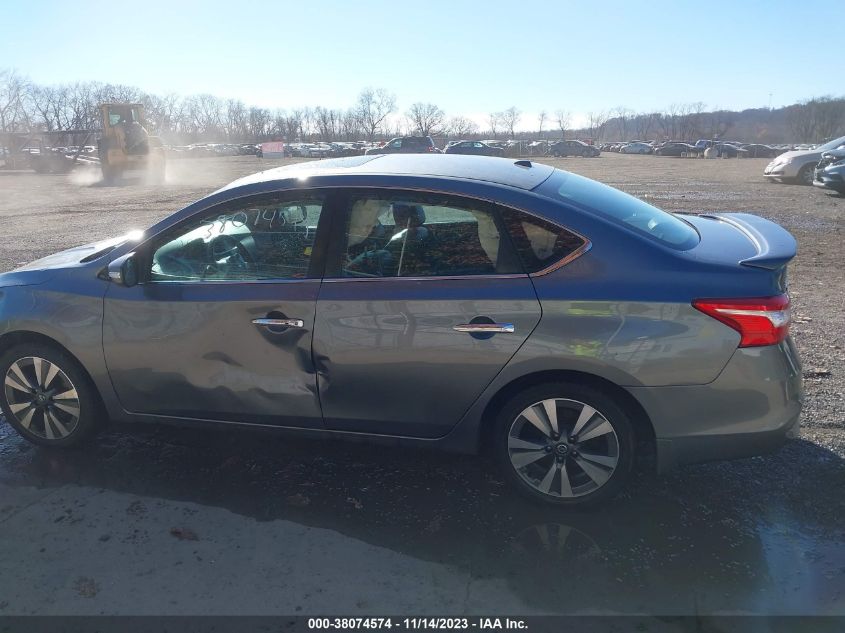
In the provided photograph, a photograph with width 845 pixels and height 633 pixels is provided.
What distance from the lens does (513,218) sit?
3.28 m

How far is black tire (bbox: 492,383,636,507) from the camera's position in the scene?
3168 mm

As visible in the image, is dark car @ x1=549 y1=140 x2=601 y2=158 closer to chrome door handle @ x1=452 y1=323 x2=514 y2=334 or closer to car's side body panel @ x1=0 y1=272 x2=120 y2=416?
car's side body panel @ x1=0 y1=272 x2=120 y2=416

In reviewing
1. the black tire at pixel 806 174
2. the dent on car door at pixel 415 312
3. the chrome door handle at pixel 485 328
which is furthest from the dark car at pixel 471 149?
the chrome door handle at pixel 485 328

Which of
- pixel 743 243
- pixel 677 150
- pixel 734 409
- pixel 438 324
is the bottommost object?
pixel 734 409

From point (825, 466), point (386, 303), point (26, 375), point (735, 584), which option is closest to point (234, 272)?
point (386, 303)

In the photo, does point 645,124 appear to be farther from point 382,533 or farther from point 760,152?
point 382,533

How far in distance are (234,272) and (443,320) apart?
124 centimetres

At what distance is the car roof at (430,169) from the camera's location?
3.54 metres

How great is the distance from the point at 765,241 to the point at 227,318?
9.43ft

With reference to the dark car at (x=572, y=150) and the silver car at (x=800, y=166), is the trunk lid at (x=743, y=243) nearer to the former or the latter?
the silver car at (x=800, y=166)

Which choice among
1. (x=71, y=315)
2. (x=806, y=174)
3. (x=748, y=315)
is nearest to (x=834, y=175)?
(x=806, y=174)

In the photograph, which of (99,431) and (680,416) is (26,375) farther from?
(680,416)

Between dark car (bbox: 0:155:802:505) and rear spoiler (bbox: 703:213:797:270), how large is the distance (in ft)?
0.07

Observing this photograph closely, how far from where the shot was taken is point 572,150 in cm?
5581
